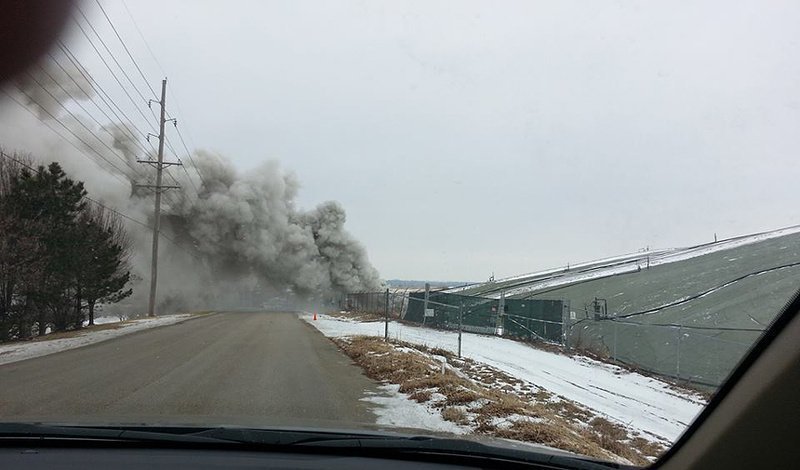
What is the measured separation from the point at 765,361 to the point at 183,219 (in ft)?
173

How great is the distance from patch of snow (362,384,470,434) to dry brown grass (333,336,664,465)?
0.14 m

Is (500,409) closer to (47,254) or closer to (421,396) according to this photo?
(421,396)

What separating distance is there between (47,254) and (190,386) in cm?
1486

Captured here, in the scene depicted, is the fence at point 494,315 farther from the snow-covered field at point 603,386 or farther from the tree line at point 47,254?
the tree line at point 47,254

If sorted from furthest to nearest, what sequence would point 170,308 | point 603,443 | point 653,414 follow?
point 170,308, point 653,414, point 603,443

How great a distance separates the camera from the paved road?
631 cm

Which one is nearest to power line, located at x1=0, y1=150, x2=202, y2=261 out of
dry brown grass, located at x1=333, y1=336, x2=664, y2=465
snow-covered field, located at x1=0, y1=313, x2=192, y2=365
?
snow-covered field, located at x1=0, y1=313, x2=192, y2=365

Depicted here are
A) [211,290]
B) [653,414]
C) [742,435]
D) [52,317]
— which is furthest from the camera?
[211,290]

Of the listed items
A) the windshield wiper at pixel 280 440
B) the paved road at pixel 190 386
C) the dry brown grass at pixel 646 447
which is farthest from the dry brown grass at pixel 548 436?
the windshield wiper at pixel 280 440

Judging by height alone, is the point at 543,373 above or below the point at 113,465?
below

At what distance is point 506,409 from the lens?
6727mm

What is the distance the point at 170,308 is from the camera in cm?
4962

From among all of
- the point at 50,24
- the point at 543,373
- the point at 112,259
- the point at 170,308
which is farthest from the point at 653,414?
the point at 170,308

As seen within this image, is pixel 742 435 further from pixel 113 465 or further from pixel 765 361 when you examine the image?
pixel 113 465
